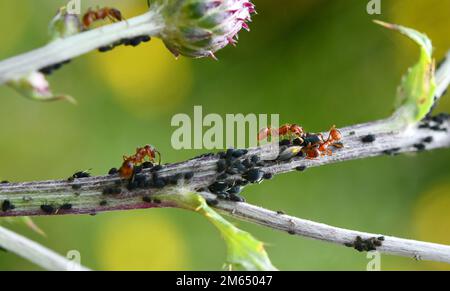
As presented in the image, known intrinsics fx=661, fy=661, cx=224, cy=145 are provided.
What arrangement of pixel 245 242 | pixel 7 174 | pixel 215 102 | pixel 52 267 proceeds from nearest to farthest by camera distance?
pixel 52 267 < pixel 245 242 < pixel 7 174 < pixel 215 102

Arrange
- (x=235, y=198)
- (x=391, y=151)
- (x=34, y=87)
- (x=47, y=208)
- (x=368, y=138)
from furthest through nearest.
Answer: (x=391, y=151) → (x=368, y=138) → (x=235, y=198) → (x=47, y=208) → (x=34, y=87)

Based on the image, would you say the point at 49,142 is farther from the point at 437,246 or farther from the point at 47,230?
the point at 437,246

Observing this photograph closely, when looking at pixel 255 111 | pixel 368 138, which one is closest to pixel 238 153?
pixel 368 138

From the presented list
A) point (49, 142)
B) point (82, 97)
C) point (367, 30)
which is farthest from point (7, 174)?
point (367, 30)

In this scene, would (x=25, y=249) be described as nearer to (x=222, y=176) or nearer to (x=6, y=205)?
(x=6, y=205)

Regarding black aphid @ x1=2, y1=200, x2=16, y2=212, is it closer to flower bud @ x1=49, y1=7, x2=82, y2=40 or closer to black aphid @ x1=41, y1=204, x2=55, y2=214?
black aphid @ x1=41, y1=204, x2=55, y2=214
